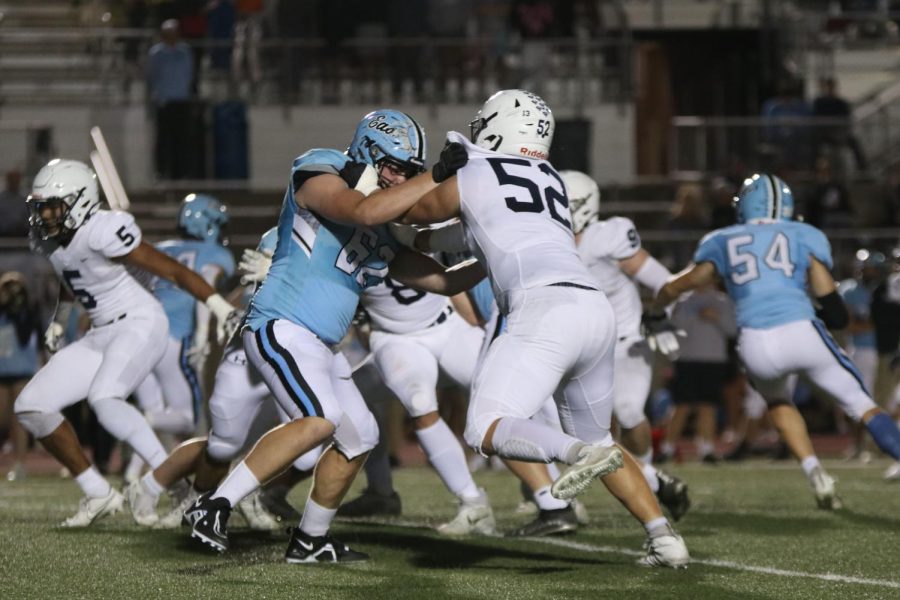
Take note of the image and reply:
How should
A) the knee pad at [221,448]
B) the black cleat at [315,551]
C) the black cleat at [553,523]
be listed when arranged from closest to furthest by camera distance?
1. the black cleat at [315,551]
2. the knee pad at [221,448]
3. the black cleat at [553,523]

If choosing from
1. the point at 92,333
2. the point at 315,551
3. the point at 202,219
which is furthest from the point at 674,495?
the point at 202,219

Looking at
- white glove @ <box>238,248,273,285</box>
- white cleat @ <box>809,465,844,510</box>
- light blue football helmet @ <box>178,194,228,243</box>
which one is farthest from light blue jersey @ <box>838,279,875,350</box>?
white glove @ <box>238,248,273,285</box>

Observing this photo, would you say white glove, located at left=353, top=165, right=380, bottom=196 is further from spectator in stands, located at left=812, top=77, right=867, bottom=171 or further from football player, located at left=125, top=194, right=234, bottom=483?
spectator in stands, located at left=812, top=77, right=867, bottom=171

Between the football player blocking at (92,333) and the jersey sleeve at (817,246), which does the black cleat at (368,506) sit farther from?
the jersey sleeve at (817,246)

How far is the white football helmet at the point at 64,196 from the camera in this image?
709 cm

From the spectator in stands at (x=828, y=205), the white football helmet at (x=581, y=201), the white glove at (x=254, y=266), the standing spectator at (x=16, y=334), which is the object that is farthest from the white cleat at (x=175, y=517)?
the spectator in stands at (x=828, y=205)

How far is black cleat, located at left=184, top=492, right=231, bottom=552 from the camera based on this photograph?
5.49 meters

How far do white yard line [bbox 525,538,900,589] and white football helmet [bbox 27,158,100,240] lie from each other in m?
2.53

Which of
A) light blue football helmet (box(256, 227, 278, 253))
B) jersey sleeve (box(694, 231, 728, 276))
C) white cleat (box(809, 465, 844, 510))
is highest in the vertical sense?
light blue football helmet (box(256, 227, 278, 253))

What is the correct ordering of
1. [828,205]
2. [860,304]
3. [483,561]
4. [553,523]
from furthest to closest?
1. [828,205]
2. [860,304]
3. [553,523]
4. [483,561]

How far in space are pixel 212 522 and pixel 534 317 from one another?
1.35 metres

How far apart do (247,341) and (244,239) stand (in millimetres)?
9409

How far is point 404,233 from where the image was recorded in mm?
5988

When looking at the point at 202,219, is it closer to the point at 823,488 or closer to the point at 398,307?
the point at 398,307
